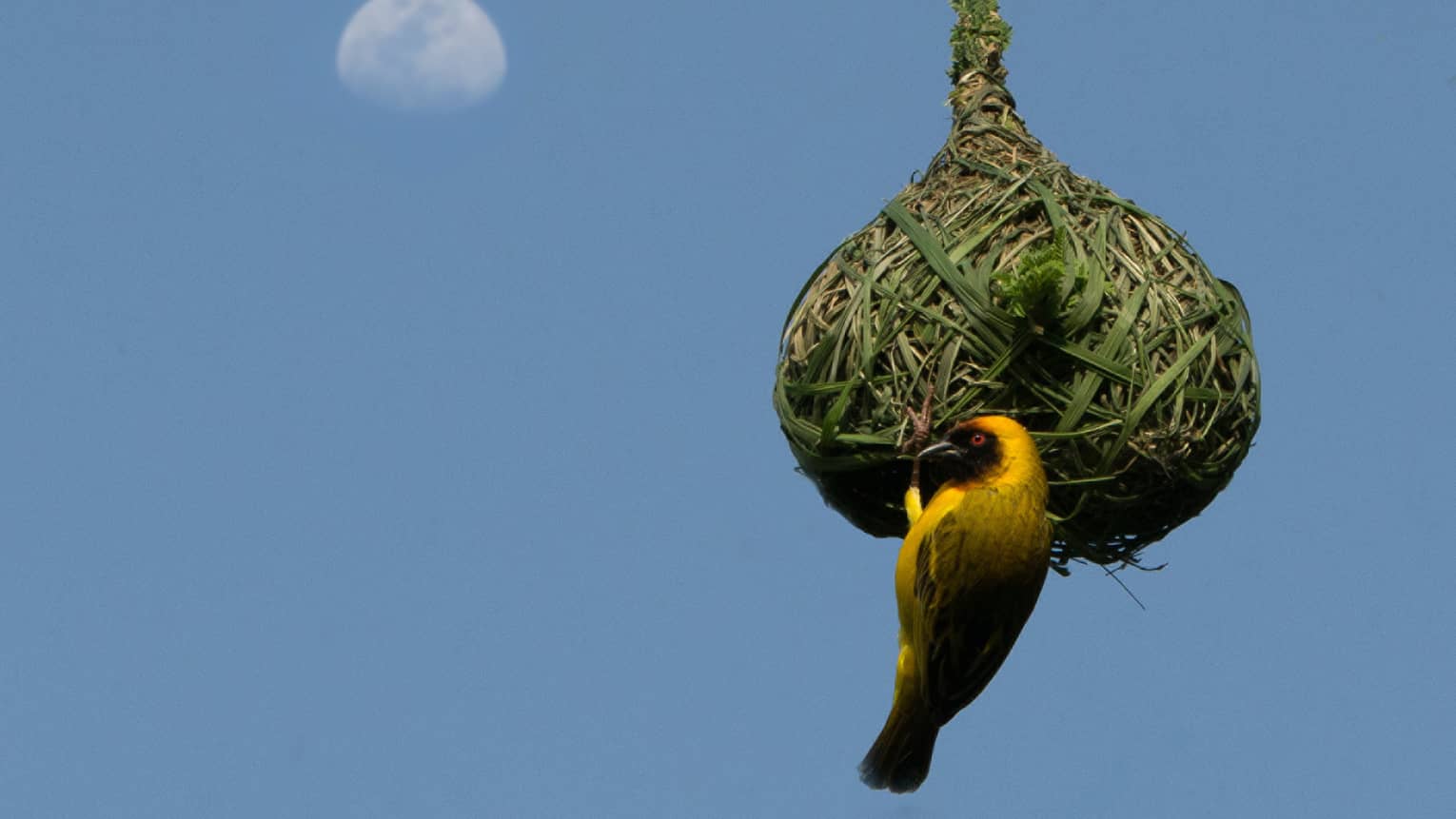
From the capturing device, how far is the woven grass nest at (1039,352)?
573 cm

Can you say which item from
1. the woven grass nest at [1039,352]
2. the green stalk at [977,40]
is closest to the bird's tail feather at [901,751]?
the woven grass nest at [1039,352]

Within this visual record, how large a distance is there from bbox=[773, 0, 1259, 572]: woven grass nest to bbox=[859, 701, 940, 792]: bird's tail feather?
0.46 meters

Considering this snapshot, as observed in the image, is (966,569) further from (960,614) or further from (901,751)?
(901,751)

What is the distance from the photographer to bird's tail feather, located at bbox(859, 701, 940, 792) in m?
5.99

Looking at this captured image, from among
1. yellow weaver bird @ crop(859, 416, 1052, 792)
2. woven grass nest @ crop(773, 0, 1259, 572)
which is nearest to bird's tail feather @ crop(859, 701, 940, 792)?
yellow weaver bird @ crop(859, 416, 1052, 792)

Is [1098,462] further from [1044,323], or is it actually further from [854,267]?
[854,267]

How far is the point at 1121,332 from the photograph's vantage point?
18.9 feet

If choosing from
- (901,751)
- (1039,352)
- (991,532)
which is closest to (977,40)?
(1039,352)

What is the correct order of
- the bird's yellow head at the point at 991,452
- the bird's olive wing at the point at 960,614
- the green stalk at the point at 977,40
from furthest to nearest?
the green stalk at the point at 977,40 → the bird's olive wing at the point at 960,614 → the bird's yellow head at the point at 991,452

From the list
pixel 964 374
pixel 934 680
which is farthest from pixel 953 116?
pixel 934 680

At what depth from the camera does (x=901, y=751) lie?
6.01 m

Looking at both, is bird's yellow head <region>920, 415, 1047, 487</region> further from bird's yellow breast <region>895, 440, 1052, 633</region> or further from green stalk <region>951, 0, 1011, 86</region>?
green stalk <region>951, 0, 1011, 86</region>

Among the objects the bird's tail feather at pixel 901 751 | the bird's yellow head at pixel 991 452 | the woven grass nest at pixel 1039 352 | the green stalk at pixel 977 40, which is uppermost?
the green stalk at pixel 977 40

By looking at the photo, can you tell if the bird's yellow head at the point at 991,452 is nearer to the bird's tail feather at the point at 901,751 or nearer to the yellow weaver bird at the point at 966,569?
the yellow weaver bird at the point at 966,569
